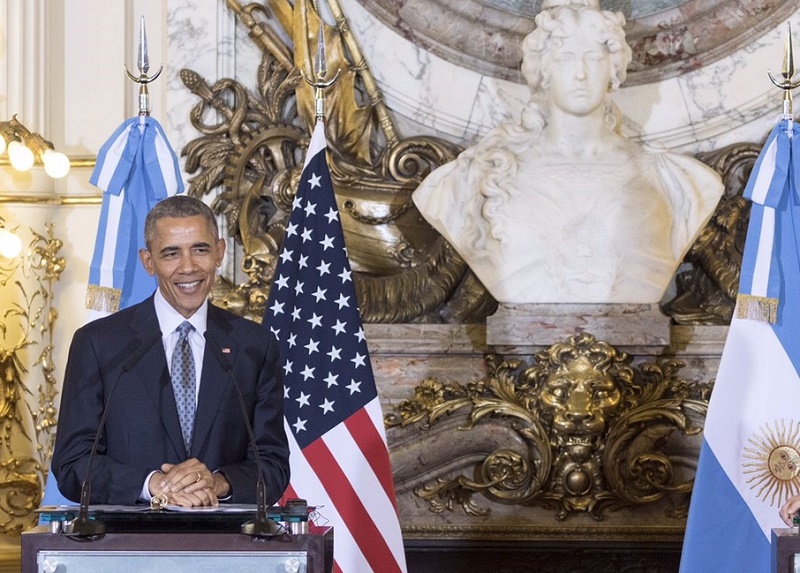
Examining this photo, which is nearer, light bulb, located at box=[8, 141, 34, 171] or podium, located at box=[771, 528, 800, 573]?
podium, located at box=[771, 528, 800, 573]

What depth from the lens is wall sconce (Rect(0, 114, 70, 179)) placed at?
6.45 meters

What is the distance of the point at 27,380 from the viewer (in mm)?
6754

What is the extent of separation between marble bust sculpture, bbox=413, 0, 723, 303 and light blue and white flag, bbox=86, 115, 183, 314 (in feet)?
4.17

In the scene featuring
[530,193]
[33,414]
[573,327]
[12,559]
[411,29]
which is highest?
[411,29]

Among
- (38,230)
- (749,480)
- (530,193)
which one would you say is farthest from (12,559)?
(749,480)

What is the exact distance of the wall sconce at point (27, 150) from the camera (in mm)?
6445

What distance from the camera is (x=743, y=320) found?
17.5ft

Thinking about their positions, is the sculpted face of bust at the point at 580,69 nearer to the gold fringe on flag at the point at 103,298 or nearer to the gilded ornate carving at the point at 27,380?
the gold fringe on flag at the point at 103,298

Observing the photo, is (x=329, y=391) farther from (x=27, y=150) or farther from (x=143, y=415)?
(x=143, y=415)

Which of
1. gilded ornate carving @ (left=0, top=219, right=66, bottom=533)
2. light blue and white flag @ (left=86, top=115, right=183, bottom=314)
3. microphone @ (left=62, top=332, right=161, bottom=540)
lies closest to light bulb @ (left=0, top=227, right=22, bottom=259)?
gilded ornate carving @ (left=0, top=219, right=66, bottom=533)

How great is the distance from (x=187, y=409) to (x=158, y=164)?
2488 mm

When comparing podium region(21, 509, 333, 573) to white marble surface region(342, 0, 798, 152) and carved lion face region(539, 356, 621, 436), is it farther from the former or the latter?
white marble surface region(342, 0, 798, 152)

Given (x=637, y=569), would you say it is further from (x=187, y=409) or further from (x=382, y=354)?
(x=187, y=409)

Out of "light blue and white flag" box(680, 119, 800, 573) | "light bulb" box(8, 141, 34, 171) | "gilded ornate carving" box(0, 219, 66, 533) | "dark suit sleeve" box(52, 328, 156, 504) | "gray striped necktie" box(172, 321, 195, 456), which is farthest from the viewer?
"gilded ornate carving" box(0, 219, 66, 533)
